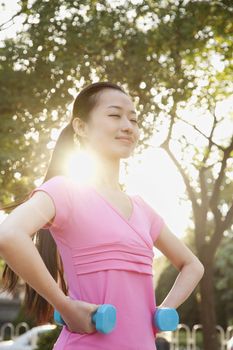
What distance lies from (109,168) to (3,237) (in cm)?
56

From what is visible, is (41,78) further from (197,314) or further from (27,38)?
(197,314)

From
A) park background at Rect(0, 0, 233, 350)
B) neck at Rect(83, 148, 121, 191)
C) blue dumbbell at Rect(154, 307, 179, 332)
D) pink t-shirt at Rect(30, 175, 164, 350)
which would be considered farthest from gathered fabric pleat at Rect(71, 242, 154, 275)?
park background at Rect(0, 0, 233, 350)

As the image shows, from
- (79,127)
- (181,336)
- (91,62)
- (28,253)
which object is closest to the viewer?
(28,253)

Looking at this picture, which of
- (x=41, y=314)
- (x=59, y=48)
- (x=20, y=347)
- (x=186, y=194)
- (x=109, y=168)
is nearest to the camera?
(x=109, y=168)

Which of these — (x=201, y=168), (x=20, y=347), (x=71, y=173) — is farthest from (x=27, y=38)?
(x=71, y=173)

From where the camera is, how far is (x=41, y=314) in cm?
264

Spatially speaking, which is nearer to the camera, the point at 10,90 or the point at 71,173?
the point at 71,173

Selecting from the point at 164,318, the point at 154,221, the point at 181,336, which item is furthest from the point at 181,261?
the point at 181,336

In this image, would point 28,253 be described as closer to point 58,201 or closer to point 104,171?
point 58,201

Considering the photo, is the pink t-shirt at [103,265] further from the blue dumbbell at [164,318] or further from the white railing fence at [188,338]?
the white railing fence at [188,338]

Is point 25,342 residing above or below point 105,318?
below

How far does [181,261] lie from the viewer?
2.54 m

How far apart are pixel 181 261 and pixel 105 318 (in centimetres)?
59

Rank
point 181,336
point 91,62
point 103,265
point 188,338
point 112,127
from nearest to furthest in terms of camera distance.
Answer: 1. point 103,265
2. point 112,127
3. point 91,62
4. point 188,338
5. point 181,336
